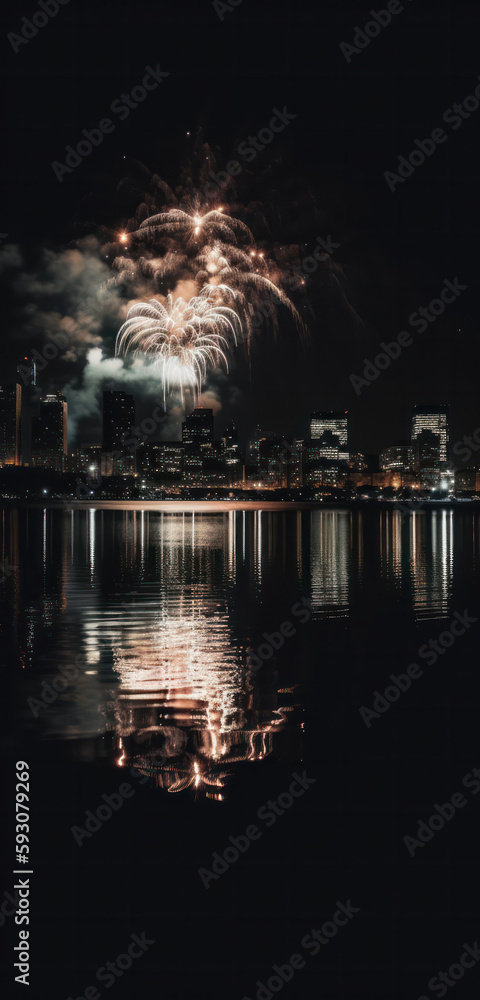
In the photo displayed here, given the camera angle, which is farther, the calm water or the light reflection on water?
the light reflection on water

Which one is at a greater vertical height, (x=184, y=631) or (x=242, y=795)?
(x=184, y=631)

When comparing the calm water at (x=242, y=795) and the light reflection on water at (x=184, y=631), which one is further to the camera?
the light reflection on water at (x=184, y=631)

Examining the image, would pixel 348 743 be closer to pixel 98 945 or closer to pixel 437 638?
pixel 98 945

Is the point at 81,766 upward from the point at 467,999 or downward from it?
upward

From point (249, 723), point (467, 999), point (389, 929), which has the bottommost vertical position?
point (467, 999)

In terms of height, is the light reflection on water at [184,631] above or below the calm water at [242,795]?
above

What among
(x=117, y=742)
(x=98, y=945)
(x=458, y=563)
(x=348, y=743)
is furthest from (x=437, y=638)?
(x=458, y=563)

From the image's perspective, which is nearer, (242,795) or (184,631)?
(242,795)

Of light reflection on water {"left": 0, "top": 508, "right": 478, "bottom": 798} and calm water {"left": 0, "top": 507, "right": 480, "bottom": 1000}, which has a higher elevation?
light reflection on water {"left": 0, "top": 508, "right": 478, "bottom": 798}
